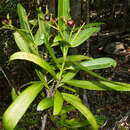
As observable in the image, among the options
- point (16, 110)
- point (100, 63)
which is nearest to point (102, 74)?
point (100, 63)

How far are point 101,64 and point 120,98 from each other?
2.62m

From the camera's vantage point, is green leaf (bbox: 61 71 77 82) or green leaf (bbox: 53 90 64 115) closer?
green leaf (bbox: 53 90 64 115)

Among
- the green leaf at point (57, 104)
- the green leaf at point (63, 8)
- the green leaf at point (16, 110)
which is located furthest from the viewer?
the green leaf at point (63, 8)

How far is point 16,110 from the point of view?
865 mm

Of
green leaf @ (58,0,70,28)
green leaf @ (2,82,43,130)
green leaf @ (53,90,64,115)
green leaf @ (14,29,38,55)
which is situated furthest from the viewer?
green leaf @ (58,0,70,28)

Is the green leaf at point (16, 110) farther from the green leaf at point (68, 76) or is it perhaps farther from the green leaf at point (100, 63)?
the green leaf at point (100, 63)

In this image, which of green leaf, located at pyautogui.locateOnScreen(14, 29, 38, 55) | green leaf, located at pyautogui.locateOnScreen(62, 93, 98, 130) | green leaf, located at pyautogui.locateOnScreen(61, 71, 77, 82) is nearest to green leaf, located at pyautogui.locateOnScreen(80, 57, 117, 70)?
green leaf, located at pyautogui.locateOnScreen(61, 71, 77, 82)

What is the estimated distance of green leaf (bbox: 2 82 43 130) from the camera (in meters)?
0.83

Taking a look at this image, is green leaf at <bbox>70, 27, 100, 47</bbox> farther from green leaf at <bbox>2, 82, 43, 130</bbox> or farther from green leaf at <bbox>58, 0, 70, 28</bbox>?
green leaf at <bbox>2, 82, 43, 130</bbox>

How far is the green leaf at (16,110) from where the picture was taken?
0.83 meters

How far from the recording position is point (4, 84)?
288 cm

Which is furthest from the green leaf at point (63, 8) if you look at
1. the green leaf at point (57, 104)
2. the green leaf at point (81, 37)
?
the green leaf at point (57, 104)

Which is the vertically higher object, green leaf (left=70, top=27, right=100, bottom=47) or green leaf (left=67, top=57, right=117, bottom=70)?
green leaf (left=70, top=27, right=100, bottom=47)

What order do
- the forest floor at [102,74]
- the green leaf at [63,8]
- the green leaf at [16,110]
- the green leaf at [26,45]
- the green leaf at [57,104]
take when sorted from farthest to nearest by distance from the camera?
the forest floor at [102,74] < the green leaf at [63,8] < the green leaf at [26,45] < the green leaf at [57,104] < the green leaf at [16,110]
